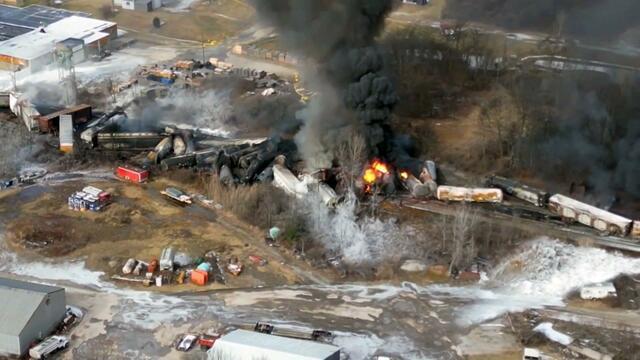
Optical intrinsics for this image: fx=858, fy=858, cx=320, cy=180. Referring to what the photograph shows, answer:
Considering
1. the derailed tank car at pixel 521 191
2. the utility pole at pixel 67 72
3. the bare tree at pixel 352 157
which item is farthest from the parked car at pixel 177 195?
the derailed tank car at pixel 521 191

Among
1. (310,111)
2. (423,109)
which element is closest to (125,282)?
(310,111)

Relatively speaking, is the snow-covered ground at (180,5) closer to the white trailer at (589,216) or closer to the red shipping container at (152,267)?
the red shipping container at (152,267)

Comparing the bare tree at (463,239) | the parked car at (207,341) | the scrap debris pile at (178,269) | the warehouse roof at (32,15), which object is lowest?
the parked car at (207,341)

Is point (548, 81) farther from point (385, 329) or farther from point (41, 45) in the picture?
point (41, 45)

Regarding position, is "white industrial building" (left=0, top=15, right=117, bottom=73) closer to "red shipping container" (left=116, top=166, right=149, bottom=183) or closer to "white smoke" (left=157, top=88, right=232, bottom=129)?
"white smoke" (left=157, top=88, right=232, bottom=129)

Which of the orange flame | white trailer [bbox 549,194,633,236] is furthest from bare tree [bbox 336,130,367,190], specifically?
white trailer [bbox 549,194,633,236]

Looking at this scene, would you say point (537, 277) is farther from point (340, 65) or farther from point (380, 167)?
point (340, 65)

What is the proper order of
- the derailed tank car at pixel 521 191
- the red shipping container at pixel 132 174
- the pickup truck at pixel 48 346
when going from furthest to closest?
1. the red shipping container at pixel 132 174
2. the derailed tank car at pixel 521 191
3. the pickup truck at pixel 48 346
